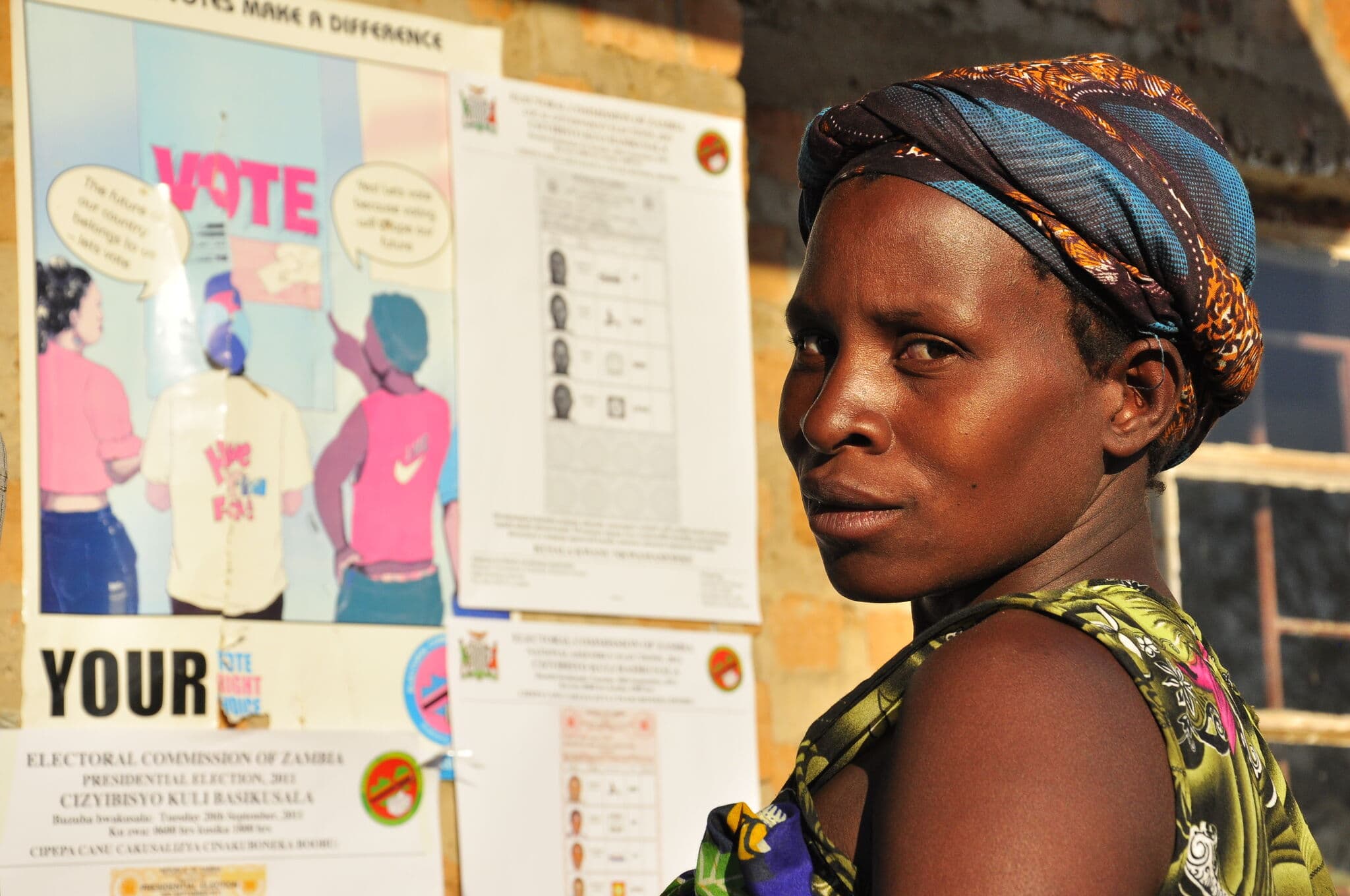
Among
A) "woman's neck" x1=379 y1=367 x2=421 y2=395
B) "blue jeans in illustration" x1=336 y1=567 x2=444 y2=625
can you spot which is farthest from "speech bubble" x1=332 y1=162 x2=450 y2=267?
"blue jeans in illustration" x1=336 y1=567 x2=444 y2=625

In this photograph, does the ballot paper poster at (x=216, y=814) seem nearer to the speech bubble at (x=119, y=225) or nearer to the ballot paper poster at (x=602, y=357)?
the ballot paper poster at (x=602, y=357)

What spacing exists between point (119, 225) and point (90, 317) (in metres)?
0.17

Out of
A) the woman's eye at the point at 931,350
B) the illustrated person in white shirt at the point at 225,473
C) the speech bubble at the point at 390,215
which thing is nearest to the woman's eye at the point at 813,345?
the woman's eye at the point at 931,350

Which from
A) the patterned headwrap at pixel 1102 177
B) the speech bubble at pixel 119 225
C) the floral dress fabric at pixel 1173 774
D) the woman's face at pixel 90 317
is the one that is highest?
the speech bubble at pixel 119 225

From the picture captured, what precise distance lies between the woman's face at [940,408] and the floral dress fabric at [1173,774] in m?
0.07

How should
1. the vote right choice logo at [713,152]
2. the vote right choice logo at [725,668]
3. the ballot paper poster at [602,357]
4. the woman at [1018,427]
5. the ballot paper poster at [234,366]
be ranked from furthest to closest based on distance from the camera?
the vote right choice logo at [713,152]
the vote right choice logo at [725,668]
the ballot paper poster at [602,357]
the ballot paper poster at [234,366]
the woman at [1018,427]

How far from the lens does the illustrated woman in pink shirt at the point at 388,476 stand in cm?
295

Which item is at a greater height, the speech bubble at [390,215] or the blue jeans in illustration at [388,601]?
the speech bubble at [390,215]

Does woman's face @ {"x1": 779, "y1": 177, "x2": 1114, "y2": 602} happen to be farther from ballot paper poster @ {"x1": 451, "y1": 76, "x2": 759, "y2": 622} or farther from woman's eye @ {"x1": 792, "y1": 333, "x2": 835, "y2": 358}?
ballot paper poster @ {"x1": 451, "y1": 76, "x2": 759, "y2": 622}

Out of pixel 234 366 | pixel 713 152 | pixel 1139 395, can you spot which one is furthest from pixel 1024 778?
pixel 713 152

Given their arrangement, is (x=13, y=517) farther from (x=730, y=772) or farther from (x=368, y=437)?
(x=730, y=772)

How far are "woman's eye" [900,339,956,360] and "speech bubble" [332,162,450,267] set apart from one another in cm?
195

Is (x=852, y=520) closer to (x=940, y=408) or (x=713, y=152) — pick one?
(x=940, y=408)

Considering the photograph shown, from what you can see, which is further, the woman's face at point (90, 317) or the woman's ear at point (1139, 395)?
the woman's face at point (90, 317)
